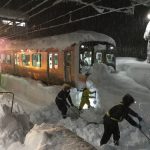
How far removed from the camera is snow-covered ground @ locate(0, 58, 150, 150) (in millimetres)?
4543

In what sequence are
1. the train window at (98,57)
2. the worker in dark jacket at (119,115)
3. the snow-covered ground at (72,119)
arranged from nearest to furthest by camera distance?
the snow-covered ground at (72,119) < the worker in dark jacket at (119,115) < the train window at (98,57)

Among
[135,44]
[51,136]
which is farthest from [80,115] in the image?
[135,44]

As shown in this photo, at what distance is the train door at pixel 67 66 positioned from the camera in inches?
639

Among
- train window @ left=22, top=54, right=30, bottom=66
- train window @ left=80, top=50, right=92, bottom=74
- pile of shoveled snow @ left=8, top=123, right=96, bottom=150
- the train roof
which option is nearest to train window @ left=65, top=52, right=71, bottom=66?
the train roof

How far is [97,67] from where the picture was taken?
53.9 ft

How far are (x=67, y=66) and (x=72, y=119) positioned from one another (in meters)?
5.42

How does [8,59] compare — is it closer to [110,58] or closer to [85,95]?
[110,58]

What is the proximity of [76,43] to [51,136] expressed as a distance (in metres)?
12.1

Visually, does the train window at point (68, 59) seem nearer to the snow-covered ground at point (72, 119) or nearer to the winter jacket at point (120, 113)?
the snow-covered ground at point (72, 119)

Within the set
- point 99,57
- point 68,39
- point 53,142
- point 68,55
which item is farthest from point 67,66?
point 53,142

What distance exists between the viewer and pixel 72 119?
11.4 meters

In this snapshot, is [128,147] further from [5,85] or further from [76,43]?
[5,85]

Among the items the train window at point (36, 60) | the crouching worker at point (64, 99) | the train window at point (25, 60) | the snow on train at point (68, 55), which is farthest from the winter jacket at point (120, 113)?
the train window at point (25, 60)

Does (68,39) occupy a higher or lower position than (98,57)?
higher
